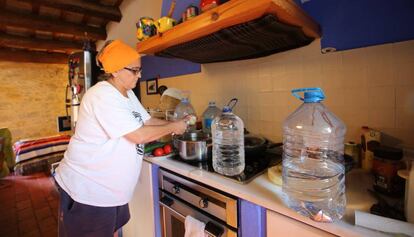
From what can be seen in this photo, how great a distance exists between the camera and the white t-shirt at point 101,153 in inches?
33.8

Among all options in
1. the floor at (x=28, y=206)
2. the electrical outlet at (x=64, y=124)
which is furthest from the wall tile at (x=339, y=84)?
the electrical outlet at (x=64, y=124)

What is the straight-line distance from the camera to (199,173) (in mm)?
858

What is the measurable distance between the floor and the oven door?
55.3 inches

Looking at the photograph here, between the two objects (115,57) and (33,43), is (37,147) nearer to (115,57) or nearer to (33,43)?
(33,43)

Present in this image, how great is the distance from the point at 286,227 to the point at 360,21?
89cm

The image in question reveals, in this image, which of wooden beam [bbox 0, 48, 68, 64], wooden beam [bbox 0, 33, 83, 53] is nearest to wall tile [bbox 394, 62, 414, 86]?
wooden beam [bbox 0, 33, 83, 53]

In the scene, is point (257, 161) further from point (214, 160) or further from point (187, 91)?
Result: point (187, 91)

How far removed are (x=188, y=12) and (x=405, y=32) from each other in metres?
0.87

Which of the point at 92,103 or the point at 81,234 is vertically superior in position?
the point at 92,103

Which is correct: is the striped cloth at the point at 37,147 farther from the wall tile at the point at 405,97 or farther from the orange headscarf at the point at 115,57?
the wall tile at the point at 405,97

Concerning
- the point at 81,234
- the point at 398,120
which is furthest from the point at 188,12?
the point at 81,234

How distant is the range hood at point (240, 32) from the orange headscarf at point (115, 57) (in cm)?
19

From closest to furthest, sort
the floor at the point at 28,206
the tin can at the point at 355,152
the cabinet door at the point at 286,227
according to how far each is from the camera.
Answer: the cabinet door at the point at 286,227 < the tin can at the point at 355,152 < the floor at the point at 28,206

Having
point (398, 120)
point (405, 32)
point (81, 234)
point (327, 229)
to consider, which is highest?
point (405, 32)
